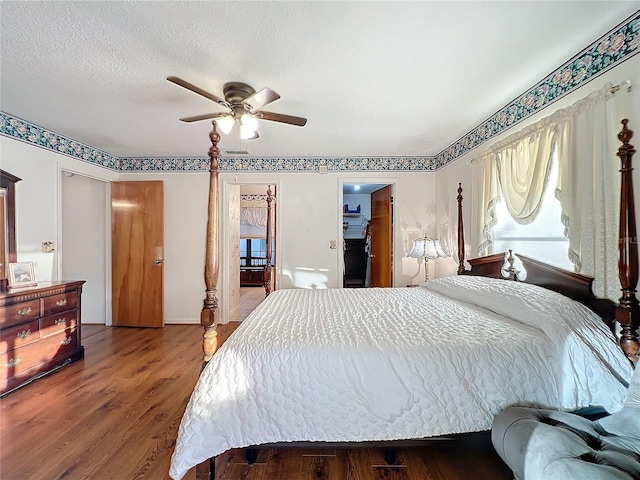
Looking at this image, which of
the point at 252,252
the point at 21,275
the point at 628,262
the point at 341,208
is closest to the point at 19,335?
the point at 21,275

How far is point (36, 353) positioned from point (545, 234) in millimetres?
4363

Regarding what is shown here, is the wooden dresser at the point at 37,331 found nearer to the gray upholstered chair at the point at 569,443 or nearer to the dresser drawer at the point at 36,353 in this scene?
the dresser drawer at the point at 36,353

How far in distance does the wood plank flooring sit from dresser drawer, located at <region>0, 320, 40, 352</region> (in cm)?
37

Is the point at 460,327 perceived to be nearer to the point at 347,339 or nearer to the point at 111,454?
the point at 347,339

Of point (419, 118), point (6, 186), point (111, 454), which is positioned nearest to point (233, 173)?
point (6, 186)

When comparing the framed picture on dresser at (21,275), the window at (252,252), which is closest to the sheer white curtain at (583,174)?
the framed picture on dresser at (21,275)

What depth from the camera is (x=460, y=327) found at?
1.56m

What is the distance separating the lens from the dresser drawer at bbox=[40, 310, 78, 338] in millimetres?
2500

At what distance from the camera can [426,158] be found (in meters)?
3.91

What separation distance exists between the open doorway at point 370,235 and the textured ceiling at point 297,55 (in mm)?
1688

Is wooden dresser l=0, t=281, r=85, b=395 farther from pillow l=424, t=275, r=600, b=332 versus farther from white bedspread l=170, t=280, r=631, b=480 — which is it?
pillow l=424, t=275, r=600, b=332

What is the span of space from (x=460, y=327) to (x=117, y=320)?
438 cm

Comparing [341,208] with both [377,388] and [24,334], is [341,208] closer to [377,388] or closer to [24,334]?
[377,388]

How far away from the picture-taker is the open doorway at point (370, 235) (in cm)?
410
